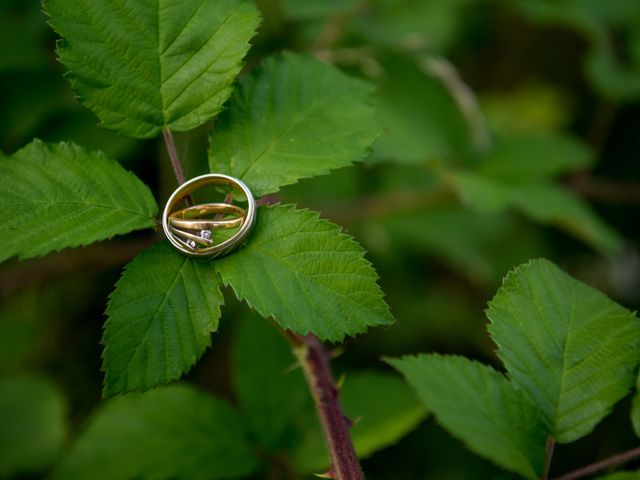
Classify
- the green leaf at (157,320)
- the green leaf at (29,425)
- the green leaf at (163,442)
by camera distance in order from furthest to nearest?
1. the green leaf at (29,425)
2. the green leaf at (163,442)
3. the green leaf at (157,320)

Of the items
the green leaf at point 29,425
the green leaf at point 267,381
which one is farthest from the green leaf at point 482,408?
the green leaf at point 29,425

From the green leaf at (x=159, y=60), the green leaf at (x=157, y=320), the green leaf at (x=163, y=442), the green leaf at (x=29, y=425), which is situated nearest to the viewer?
the green leaf at (x=157, y=320)

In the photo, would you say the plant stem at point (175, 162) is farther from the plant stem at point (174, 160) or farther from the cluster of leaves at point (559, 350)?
the cluster of leaves at point (559, 350)

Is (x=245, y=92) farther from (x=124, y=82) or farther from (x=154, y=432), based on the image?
(x=154, y=432)

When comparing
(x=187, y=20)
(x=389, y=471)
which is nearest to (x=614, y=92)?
(x=389, y=471)

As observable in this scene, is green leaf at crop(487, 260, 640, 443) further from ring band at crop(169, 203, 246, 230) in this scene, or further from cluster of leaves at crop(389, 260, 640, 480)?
ring band at crop(169, 203, 246, 230)

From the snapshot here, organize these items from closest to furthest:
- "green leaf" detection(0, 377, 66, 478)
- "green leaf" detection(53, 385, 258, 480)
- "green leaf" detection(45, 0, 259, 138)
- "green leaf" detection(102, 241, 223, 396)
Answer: "green leaf" detection(102, 241, 223, 396) < "green leaf" detection(45, 0, 259, 138) < "green leaf" detection(53, 385, 258, 480) < "green leaf" detection(0, 377, 66, 478)

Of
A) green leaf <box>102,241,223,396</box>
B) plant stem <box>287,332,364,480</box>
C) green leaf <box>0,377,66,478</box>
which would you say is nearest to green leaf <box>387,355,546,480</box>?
plant stem <box>287,332,364,480</box>
